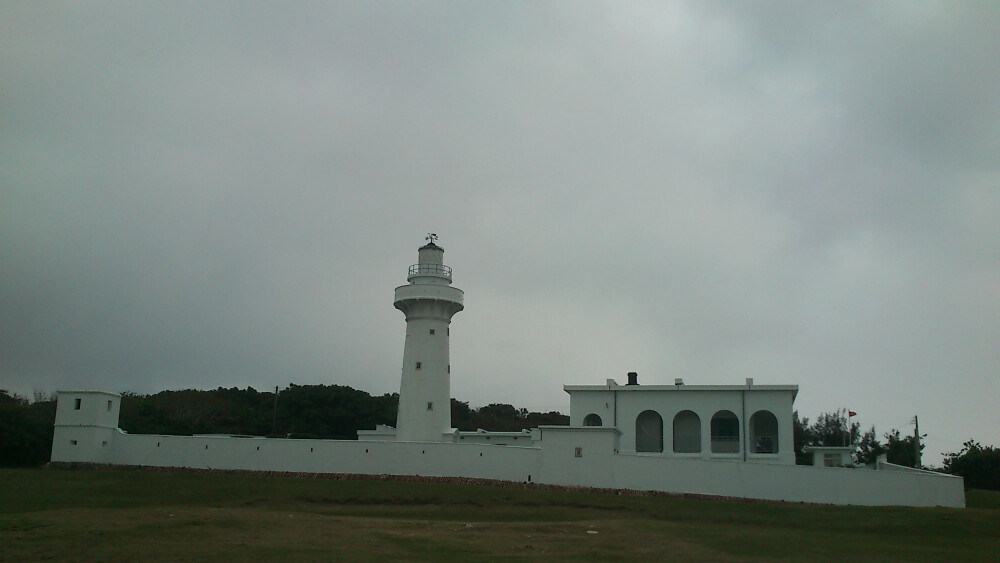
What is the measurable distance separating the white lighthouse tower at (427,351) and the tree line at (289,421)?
12382 millimetres

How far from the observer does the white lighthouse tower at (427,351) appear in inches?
1497

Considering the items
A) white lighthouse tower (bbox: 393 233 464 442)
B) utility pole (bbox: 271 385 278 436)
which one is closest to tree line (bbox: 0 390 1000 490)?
utility pole (bbox: 271 385 278 436)

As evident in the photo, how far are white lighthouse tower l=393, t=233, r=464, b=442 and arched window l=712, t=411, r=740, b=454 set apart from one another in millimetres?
12003

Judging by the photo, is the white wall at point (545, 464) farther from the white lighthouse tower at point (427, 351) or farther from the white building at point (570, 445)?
A: the white lighthouse tower at point (427, 351)

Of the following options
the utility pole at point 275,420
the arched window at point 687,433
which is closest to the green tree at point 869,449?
the arched window at point 687,433

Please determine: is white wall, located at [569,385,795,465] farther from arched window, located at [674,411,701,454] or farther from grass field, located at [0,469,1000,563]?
grass field, located at [0,469,1000,563]

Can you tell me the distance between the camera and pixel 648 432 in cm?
3953

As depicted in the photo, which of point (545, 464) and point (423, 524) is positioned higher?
point (545, 464)

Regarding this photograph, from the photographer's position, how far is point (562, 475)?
32438 millimetres

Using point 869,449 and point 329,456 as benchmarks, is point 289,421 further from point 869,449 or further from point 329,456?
point 869,449

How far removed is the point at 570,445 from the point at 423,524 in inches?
461

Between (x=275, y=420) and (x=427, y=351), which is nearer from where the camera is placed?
(x=427, y=351)

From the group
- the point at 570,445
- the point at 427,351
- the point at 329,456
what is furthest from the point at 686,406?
the point at 329,456

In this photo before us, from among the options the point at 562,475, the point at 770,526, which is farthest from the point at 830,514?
the point at 562,475
